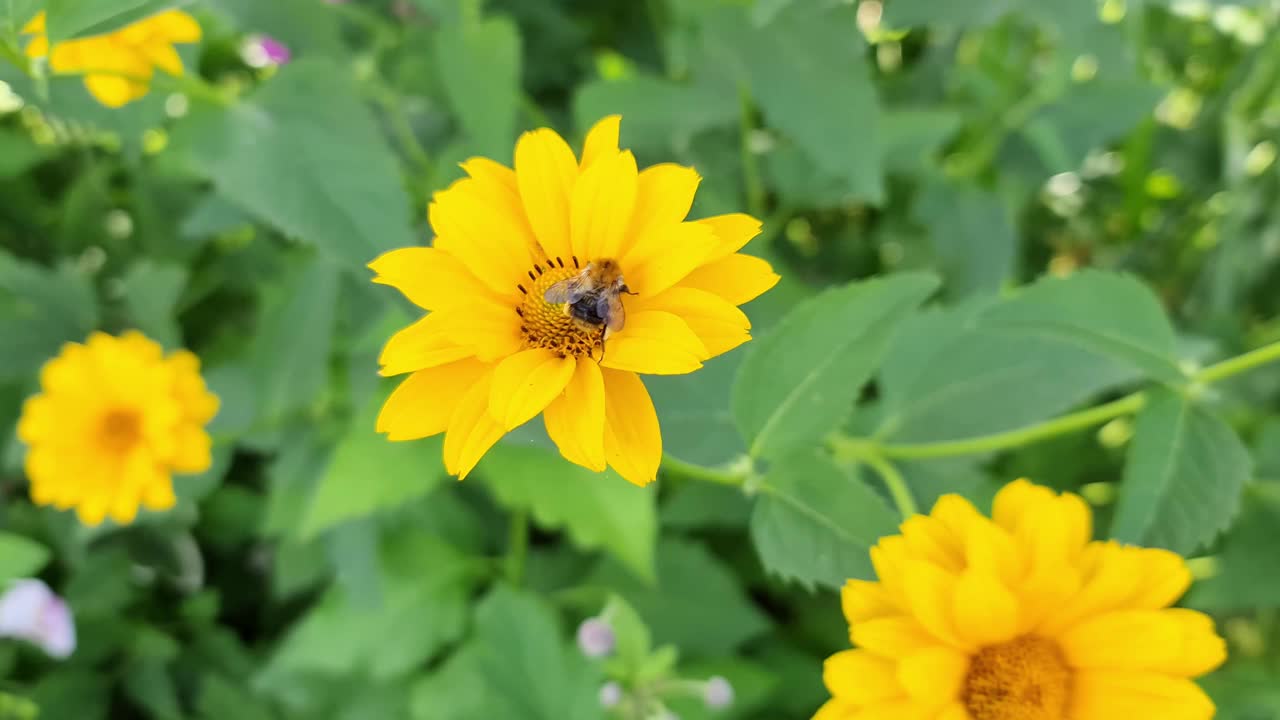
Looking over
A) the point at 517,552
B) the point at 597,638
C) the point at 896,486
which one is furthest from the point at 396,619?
the point at 896,486

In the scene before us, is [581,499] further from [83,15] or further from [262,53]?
[262,53]

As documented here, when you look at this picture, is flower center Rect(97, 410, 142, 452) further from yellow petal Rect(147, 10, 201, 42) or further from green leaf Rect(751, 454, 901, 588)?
green leaf Rect(751, 454, 901, 588)

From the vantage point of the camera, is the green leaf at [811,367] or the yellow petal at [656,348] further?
the green leaf at [811,367]

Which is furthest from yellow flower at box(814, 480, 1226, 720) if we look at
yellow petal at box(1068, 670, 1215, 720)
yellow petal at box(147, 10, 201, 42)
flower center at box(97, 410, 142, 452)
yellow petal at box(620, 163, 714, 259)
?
flower center at box(97, 410, 142, 452)

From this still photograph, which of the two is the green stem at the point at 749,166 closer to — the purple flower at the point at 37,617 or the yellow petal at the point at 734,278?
the yellow petal at the point at 734,278

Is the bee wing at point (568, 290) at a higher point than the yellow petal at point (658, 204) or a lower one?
lower

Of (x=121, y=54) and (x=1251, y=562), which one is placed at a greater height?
(x=1251, y=562)

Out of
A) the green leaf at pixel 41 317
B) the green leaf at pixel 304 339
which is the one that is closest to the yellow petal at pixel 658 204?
the green leaf at pixel 304 339

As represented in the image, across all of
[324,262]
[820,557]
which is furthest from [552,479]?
Answer: [820,557]
